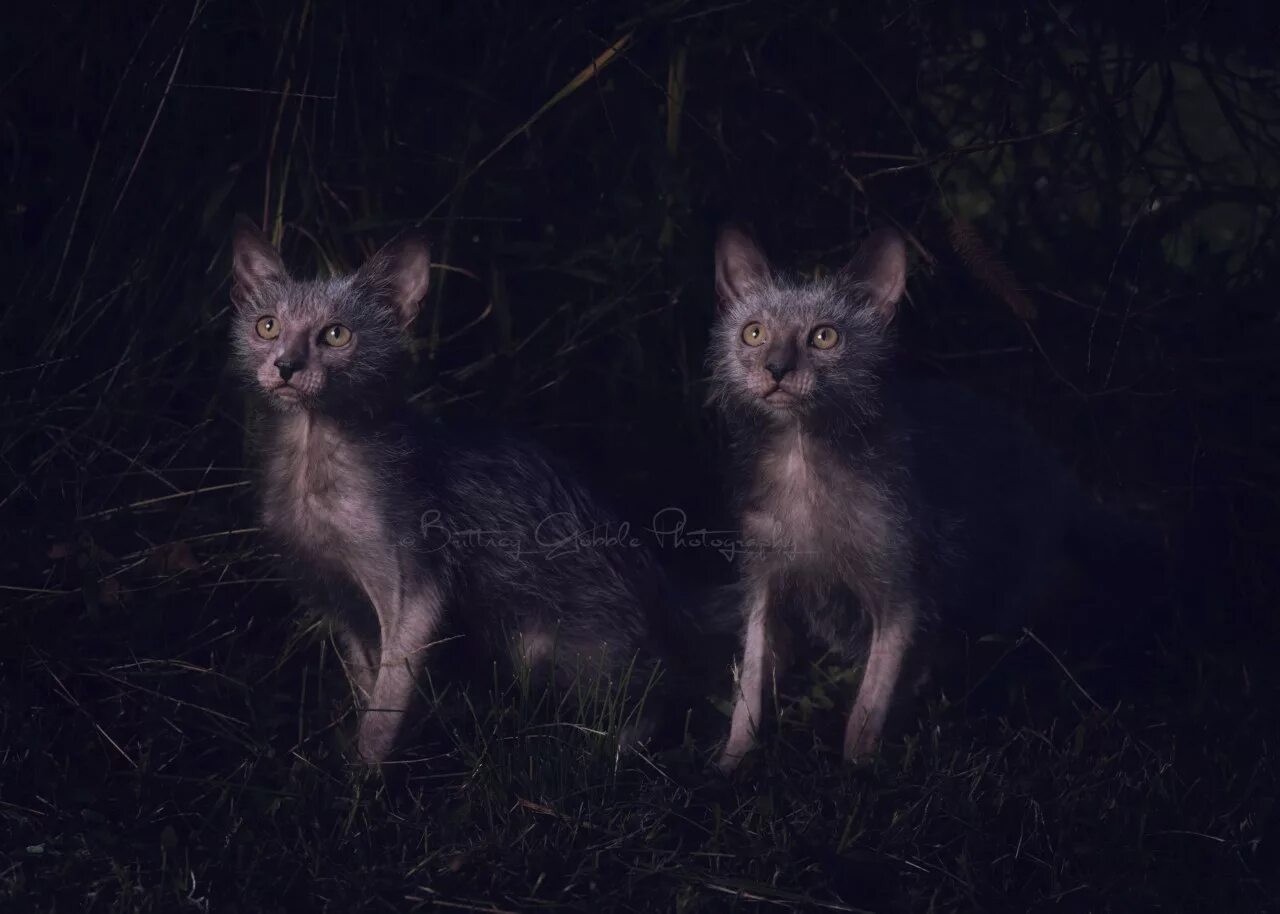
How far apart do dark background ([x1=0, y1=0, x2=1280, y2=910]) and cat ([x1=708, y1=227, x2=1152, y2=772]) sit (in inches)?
15.6

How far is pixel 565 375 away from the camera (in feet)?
13.6

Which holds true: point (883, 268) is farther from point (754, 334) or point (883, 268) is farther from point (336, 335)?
point (336, 335)

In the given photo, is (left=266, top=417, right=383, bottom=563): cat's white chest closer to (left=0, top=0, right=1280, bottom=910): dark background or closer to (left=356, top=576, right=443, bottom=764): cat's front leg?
(left=356, top=576, right=443, bottom=764): cat's front leg

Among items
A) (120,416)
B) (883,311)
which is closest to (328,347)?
(120,416)

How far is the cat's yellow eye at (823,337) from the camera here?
346 centimetres

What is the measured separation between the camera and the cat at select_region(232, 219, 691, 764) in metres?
3.46

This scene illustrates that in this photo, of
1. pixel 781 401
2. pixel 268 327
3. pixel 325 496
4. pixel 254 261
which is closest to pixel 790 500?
pixel 781 401

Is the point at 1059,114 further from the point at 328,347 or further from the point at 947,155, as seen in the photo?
the point at 328,347

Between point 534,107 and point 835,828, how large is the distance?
2448 millimetres

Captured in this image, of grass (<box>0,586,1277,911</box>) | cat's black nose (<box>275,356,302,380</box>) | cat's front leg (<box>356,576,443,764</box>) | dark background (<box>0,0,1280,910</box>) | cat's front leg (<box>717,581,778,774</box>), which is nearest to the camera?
grass (<box>0,586,1277,911</box>)

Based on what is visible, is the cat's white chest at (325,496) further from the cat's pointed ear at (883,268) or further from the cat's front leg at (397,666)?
the cat's pointed ear at (883,268)

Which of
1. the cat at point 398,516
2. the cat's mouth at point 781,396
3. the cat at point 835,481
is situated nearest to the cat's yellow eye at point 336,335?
the cat at point 398,516

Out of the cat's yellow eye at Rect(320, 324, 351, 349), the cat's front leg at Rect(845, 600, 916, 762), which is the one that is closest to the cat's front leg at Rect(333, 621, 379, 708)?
the cat's yellow eye at Rect(320, 324, 351, 349)
